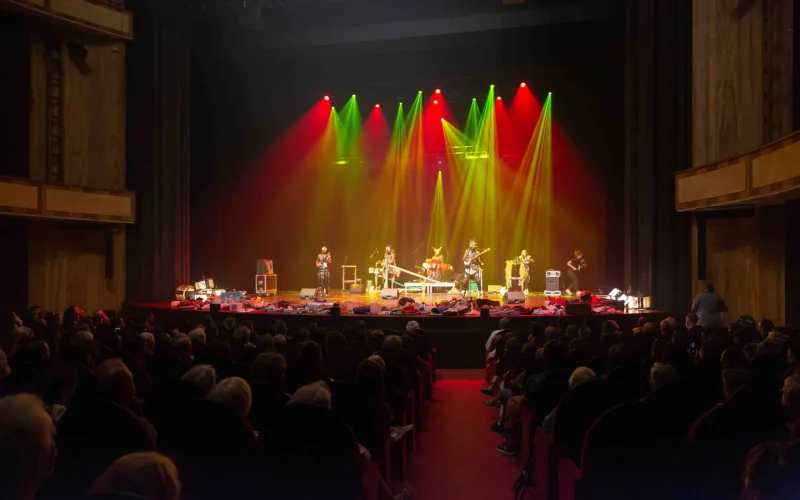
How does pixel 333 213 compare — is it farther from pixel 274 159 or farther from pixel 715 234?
pixel 715 234

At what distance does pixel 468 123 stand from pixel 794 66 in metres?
9.09

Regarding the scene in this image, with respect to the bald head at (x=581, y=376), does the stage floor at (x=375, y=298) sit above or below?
below

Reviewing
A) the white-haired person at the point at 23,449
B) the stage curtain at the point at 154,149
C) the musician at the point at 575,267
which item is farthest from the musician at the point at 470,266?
the white-haired person at the point at 23,449

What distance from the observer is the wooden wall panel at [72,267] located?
39.6 feet

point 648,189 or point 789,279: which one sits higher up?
point 648,189

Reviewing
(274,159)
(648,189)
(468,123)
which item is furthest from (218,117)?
(648,189)

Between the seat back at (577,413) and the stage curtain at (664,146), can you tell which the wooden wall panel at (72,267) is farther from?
the seat back at (577,413)

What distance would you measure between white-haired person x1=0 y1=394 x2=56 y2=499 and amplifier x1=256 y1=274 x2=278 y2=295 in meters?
14.1

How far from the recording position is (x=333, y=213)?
56.9 ft

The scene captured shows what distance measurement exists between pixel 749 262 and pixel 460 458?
7422 mm

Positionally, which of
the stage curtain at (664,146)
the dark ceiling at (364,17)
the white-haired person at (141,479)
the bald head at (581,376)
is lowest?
the bald head at (581,376)

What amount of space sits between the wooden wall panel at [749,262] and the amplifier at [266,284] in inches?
389

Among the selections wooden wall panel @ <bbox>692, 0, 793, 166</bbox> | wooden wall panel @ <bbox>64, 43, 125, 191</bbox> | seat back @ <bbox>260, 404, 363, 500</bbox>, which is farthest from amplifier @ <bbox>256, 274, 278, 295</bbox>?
seat back @ <bbox>260, 404, 363, 500</bbox>

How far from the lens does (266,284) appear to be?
618 inches
